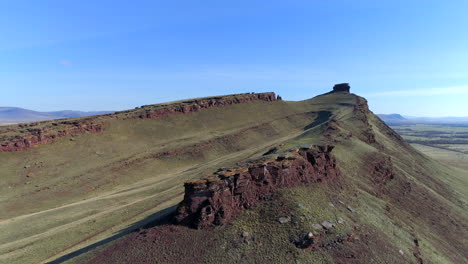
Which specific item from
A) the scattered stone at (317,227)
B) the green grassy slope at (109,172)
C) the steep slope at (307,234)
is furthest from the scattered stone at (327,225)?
the green grassy slope at (109,172)

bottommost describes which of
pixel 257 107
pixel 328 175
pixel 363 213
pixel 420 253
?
pixel 420 253

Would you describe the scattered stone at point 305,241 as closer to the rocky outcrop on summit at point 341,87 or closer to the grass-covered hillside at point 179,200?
the grass-covered hillside at point 179,200

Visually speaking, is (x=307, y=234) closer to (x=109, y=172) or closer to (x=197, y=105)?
(x=109, y=172)

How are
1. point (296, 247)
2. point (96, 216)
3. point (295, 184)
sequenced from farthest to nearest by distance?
point (96, 216), point (295, 184), point (296, 247)

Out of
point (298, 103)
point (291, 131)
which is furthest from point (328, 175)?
point (298, 103)

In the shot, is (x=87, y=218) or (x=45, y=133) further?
(x=45, y=133)

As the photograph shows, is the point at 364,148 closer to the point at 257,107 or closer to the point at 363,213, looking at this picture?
the point at 363,213

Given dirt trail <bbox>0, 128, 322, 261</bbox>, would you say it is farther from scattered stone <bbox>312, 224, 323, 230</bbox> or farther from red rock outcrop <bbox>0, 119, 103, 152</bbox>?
red rock outcrop <bbox>0, 119, 103, 152</bbox>

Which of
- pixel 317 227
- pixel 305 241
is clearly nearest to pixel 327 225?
pixel 317 227
